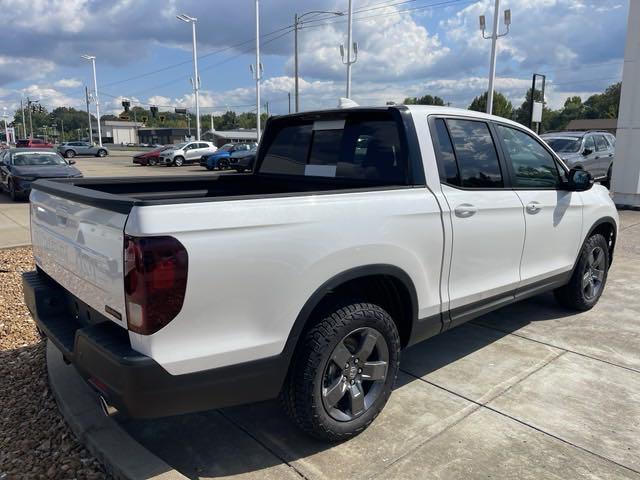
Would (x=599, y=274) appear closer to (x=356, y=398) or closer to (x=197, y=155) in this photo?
(x=356, y=398)

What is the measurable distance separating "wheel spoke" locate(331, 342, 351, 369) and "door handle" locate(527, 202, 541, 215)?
6.51 ft

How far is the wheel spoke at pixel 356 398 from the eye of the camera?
2.87m

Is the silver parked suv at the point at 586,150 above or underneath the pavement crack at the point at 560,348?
above

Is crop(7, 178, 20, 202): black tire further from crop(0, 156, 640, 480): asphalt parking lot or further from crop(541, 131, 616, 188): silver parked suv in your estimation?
crop(541, 131, 616, 188): silver parked suv

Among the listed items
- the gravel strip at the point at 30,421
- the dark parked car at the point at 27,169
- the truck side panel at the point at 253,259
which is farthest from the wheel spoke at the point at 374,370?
the dark parked car at the point at 27,169

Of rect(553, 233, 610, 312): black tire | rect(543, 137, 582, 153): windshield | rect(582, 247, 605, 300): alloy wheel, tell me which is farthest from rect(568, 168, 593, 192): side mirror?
rect(543, 137, 582, 153): windshield

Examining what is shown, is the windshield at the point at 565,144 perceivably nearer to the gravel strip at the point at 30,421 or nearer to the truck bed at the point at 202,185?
the truck bed at the point at 202,185

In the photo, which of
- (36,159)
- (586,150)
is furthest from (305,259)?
(36,159)

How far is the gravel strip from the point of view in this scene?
2.74 m

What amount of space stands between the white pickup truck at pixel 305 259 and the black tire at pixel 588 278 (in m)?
0.54

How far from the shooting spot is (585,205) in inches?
183

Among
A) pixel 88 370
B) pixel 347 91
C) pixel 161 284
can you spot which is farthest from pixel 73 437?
pixel 347 91

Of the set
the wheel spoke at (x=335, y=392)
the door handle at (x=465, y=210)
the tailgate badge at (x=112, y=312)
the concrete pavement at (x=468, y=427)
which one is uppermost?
the door handle at (x=465, y=210)

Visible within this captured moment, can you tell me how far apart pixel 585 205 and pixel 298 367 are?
3.36m
